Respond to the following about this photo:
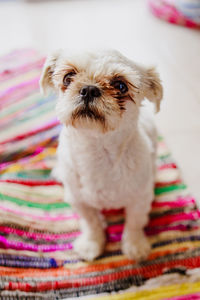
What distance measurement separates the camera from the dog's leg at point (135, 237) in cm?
109

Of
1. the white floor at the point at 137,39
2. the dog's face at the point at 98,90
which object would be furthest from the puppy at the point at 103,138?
the white floor at the point at 137,39

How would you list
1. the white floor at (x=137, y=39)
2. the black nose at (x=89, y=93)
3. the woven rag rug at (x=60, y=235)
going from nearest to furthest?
the black nose at (x=89, y=93) → the woven rag rug at (x=60, y=235) → the white floor at (x=137, y=39)

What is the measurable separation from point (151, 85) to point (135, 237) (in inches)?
23.4

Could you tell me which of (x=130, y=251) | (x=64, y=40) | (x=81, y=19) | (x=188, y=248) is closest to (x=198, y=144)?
(x=188, y=248)

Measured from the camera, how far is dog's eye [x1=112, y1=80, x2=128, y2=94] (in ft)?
2.64

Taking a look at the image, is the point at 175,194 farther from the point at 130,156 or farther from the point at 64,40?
the point at 64,40

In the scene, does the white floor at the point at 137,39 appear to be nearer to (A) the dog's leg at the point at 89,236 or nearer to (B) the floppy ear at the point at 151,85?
(A) the dog's leg at the point at 89,236

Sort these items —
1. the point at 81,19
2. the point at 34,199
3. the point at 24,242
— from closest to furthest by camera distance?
the point at 24,242
the point at 34,199
the point at 81,19

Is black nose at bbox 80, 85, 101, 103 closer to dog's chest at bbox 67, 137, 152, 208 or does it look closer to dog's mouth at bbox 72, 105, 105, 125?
dog's mouth at bbox 72, 105, 105, 125

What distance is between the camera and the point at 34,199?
1.27 m

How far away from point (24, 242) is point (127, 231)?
403mm

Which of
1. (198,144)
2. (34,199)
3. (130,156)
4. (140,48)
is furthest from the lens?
(140,48)

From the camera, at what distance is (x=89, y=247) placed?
1124 millimetres

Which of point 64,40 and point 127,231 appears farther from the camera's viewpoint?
point 64,40
